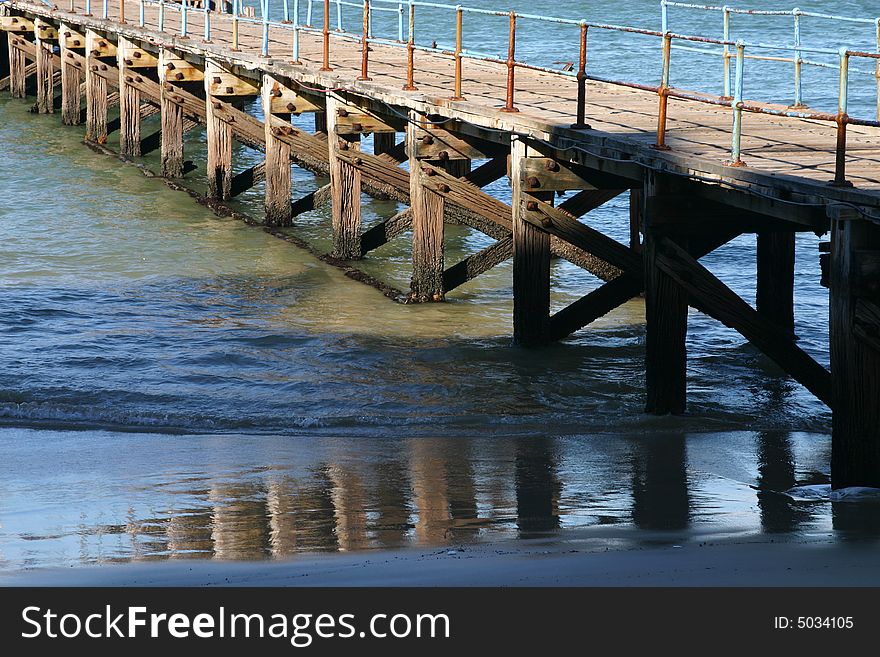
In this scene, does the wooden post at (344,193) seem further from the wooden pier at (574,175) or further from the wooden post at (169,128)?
the wooden post at (169,128)

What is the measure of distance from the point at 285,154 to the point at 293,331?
14.0 feet

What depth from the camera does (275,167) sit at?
48.8ft

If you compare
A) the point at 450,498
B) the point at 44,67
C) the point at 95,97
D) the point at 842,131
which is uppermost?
the point at 842,131

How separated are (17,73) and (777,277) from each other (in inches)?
743

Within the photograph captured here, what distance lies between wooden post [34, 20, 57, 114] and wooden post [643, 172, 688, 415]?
17.0 meters

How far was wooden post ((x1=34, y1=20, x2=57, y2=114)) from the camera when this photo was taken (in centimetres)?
2261

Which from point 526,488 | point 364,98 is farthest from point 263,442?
point 364,98

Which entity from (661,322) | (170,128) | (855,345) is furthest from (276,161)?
(855,345)

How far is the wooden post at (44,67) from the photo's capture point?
74.2 feet

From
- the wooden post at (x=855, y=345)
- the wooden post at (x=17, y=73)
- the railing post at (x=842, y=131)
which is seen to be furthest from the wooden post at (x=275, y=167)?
the wooden post at (x=17, y=73)

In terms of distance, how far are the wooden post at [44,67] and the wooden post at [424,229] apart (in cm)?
1282

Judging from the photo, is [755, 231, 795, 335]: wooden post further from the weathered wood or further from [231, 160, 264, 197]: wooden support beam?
[231, 160, 264, 197]: wooden support beam

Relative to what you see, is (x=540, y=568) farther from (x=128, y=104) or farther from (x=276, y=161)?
(x=128, y=104)

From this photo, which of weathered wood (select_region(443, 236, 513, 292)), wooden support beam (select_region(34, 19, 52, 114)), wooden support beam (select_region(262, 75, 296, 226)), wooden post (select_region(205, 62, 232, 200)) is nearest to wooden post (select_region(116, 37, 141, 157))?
wooden post (select_region(205, 62, 232, 200))
